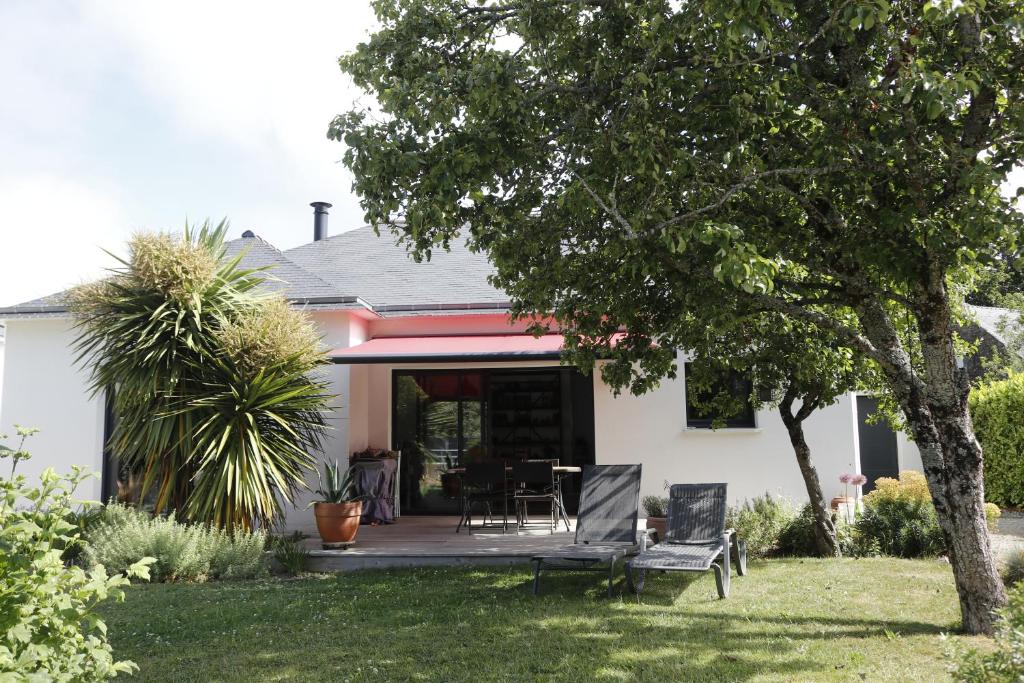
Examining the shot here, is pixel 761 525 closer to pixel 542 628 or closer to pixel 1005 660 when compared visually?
pixel 542 628

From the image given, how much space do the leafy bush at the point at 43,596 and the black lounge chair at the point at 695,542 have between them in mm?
6297

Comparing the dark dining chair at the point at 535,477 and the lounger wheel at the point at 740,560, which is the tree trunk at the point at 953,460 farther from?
the dark dining chair at the point at 535,477

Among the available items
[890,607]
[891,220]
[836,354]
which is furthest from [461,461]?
[891,220]

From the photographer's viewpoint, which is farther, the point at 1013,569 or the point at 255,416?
the point at 255,416

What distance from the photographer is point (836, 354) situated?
10875 millimetres

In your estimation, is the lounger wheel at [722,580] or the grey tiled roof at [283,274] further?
the grey tiled roof at [283,274]

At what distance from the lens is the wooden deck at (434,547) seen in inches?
431

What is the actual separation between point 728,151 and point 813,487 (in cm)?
634

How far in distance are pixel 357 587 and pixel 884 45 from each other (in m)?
8.67

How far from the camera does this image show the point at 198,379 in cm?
1139

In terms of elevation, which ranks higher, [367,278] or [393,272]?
[393,272]

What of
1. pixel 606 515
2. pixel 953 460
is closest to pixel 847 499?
pixel 606 515

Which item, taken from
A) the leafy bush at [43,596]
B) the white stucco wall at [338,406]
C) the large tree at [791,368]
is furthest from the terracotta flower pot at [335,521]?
the leafy bush at [43,596]

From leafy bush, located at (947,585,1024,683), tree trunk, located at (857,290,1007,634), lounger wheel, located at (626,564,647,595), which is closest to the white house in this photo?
lounger wheel, located at (626,564,647,595)
